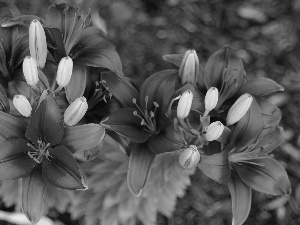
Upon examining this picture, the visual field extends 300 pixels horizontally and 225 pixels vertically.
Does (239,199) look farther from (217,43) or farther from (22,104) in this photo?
(217,43)

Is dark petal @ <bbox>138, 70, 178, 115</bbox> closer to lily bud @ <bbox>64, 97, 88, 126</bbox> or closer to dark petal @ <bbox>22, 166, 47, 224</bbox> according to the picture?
lily bud @ <bbox>64, 97, 88, 126</bbox>

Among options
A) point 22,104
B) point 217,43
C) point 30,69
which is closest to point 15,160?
point 22,104

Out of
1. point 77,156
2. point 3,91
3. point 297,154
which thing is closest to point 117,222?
point 77,156

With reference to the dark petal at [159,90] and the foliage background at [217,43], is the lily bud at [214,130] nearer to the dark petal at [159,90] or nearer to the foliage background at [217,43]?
the dark petal at [159,90]

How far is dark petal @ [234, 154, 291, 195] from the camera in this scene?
6.07 feet

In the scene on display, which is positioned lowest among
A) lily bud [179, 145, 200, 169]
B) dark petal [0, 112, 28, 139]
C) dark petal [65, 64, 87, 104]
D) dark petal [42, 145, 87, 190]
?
dark petal [42, 145, 87, 190]

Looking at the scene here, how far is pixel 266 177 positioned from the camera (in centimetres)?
187

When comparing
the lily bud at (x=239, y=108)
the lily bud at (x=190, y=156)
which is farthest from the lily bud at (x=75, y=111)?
the lily bud at (x=239, y=108)

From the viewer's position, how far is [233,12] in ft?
11.6

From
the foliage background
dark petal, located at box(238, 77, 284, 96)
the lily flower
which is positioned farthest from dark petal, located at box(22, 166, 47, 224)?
the foliage background

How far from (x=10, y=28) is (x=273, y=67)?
2048 mm

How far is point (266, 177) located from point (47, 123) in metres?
0.83

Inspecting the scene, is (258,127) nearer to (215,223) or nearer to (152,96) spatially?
(152,96)

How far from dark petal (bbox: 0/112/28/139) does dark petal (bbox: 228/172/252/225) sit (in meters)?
0.78
